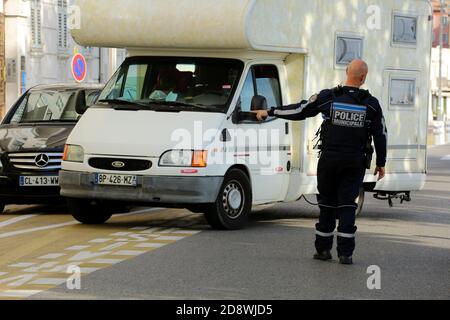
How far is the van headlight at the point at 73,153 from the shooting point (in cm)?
1459

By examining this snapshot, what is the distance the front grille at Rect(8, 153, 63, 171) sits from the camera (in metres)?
16.2

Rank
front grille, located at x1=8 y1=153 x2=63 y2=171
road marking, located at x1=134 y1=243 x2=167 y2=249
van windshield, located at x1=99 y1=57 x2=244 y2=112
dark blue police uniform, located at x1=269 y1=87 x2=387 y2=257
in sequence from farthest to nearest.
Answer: front grille, located at x1=8 y1=153 x2=63 y2=171 → van windshield, located at x1=99 y1=57 x2=244 y2=112 → road marking, located at x1=134 y1=243 x2=167 y2=249 → dark blue police uniform, located at x1=269 y1=87 x2=387 y2=257

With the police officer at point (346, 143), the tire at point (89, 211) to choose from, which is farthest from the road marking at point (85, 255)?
the tire at point (89, 211)

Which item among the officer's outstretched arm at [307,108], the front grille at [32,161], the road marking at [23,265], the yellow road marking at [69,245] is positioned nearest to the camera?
the yellow road marking at [69,245]

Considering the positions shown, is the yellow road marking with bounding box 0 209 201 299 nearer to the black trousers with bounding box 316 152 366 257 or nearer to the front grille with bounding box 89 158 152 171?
the front grille with bounding box 89 158 152 171

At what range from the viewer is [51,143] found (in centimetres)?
1641

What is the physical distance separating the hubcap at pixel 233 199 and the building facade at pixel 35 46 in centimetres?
2220

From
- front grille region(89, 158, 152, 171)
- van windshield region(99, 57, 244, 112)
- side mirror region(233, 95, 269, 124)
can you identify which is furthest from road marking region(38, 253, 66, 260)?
side mirror region(233, 95, 269, 124)

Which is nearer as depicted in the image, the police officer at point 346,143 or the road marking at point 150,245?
the police officer at point 346,143

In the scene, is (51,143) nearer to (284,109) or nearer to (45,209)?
(45,209)

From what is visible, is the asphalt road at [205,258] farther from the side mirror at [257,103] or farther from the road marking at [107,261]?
the side mirror at [257,103]

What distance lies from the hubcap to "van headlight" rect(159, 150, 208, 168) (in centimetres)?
59

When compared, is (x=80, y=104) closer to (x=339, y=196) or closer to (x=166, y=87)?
(x=166, y=87)

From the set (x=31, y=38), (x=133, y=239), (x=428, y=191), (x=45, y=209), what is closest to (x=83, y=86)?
(x=45, y=209)
